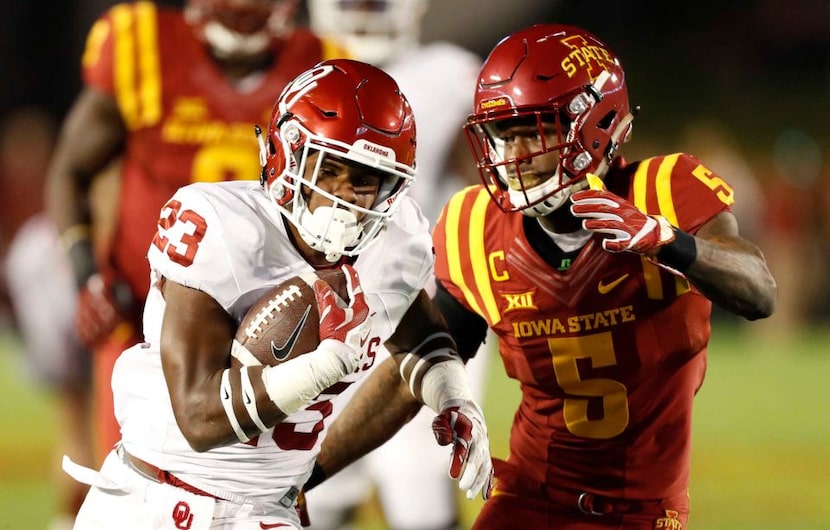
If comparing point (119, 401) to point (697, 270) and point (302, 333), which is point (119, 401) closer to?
point (302, 333)

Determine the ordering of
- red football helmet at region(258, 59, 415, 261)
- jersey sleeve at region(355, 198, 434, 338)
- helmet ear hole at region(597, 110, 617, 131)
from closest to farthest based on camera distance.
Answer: red football helmet at region(258, 59, 415, 261)
jersey sleeve at region(355, 198, 434, 338)
helmet ear hole at region(597, 110, 617, 131)

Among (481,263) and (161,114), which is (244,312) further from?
(161,114)

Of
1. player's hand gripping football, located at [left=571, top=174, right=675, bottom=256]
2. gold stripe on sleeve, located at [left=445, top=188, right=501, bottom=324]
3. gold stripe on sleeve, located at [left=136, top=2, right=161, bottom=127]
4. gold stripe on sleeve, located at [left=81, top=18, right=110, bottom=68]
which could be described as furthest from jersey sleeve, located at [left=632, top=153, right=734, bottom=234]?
gold stripe on sleeve, located at [left=81, top=18, right=110, bottom=68]

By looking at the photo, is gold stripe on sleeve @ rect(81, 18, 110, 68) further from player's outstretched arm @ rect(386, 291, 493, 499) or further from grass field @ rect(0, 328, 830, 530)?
player's outstretched arm @ rect(386, 291, 493, 499)

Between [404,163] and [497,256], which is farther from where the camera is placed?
[497,256]

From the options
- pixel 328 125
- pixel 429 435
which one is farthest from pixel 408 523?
pixel 328 125

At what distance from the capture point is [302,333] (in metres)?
2.85

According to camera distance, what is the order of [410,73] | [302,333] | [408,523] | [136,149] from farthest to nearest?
1. [410,73]
2. [136,149]
3. [408,523]
4. [302,333]

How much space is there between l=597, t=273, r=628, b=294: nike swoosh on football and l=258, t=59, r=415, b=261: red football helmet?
59cm

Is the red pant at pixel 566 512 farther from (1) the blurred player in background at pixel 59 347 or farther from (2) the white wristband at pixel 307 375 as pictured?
(1) the blurred player in background at pixel 59 347

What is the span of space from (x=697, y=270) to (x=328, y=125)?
2.92 feet

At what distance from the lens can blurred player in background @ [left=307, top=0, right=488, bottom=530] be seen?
4.89 metres

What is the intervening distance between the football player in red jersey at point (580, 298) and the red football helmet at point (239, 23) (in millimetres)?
2024

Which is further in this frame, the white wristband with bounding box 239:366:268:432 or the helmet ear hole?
the helmet ear hole
